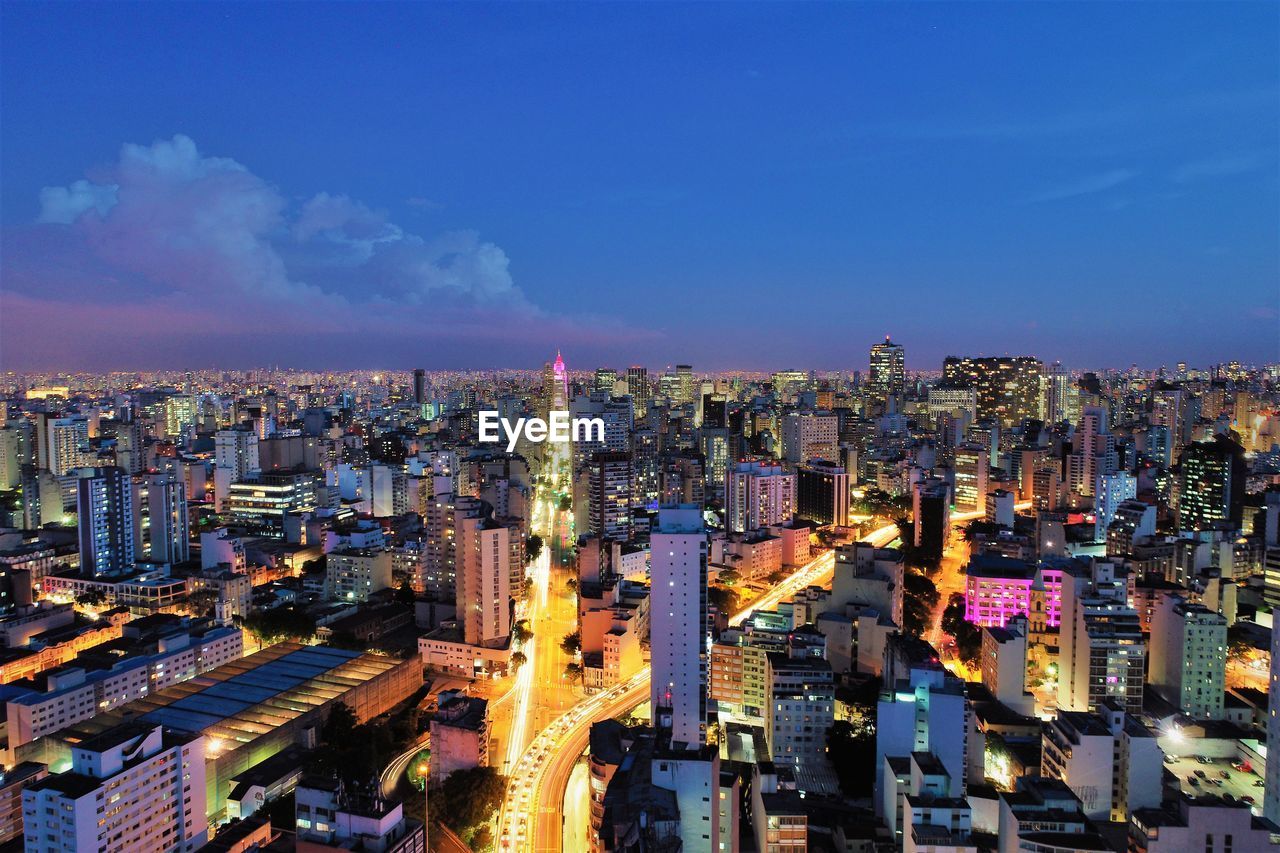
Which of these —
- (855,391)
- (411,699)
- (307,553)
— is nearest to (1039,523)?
(411,699)

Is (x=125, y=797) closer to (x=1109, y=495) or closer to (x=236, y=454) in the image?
(x=236, y=454)

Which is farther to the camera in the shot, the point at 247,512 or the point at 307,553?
the point at 247,512

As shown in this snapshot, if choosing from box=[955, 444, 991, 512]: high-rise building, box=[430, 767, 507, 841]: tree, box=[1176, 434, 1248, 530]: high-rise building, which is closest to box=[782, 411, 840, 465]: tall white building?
box=[955, 444, 991, 512]: high-rise building

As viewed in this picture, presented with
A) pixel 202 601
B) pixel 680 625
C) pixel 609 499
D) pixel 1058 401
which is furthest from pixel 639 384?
pixel 680 625

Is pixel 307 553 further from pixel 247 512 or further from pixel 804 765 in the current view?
pixel 804 765

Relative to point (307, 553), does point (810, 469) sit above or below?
above

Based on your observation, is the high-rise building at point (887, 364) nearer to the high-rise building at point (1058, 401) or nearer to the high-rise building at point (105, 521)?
the high-rise building at point (1058, 401)

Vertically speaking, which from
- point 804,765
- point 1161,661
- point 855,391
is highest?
point 855,391

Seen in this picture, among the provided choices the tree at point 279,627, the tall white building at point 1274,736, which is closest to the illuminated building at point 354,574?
the tree at point 279,627
